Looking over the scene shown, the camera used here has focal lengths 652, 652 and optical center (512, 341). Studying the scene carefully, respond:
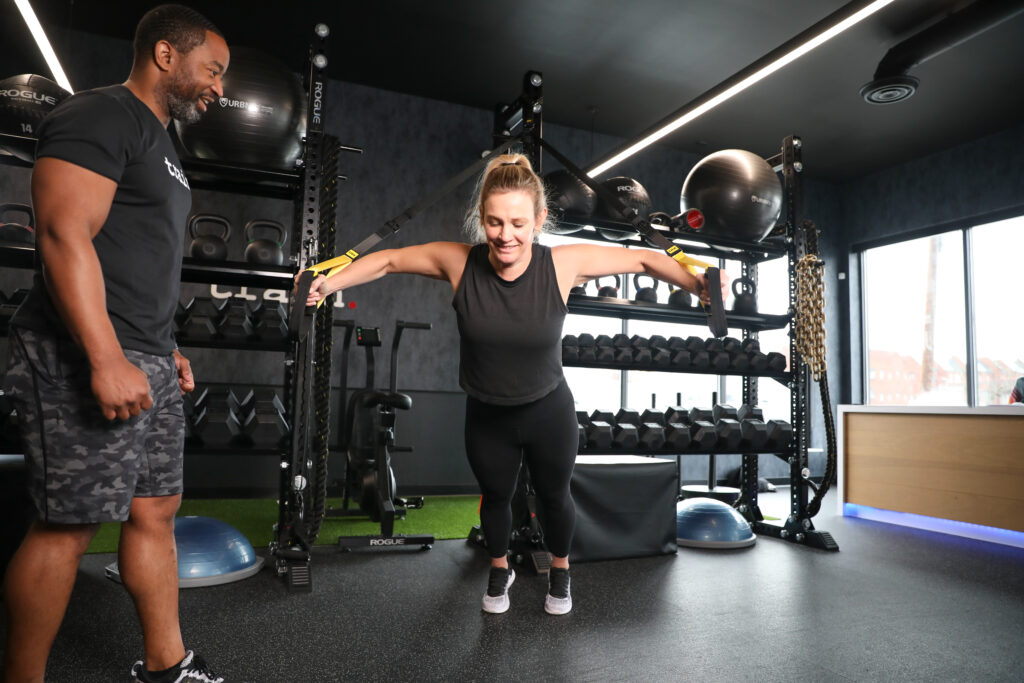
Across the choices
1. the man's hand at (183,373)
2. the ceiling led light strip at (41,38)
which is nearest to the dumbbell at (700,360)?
the man's hand at (183,373)

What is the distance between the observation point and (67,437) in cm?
119

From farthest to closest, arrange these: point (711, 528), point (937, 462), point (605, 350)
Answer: point (937, 462)
point (605, 350)
point (711, 528)

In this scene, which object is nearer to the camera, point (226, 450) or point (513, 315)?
point (513, 315)

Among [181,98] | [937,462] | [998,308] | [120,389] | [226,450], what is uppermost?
[998,308]

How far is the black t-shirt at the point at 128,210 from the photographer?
118cm

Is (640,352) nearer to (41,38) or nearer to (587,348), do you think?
(587,348)

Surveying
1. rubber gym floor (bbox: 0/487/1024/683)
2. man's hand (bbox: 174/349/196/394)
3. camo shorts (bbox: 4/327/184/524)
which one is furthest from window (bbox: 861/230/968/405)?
camo shorts (bbox: 4/327/184/524)

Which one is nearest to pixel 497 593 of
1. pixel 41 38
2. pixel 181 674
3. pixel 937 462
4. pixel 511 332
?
pixel 511 332

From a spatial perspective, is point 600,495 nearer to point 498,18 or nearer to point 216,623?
point 216,623

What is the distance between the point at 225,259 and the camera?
2.70 m

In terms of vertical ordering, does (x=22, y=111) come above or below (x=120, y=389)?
above

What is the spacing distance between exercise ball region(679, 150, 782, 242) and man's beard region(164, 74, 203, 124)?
2.94 metres

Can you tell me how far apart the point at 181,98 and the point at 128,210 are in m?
0.29

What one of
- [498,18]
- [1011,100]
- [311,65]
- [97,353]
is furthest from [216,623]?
[1011,100]
